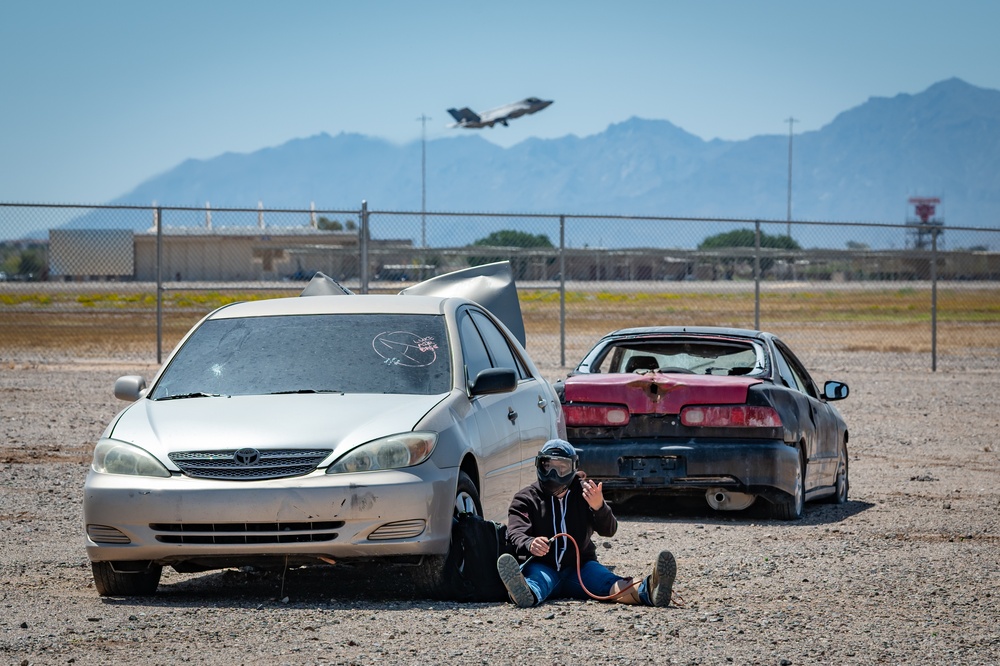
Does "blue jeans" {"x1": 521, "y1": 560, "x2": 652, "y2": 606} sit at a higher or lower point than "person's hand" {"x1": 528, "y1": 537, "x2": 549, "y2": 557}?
lower

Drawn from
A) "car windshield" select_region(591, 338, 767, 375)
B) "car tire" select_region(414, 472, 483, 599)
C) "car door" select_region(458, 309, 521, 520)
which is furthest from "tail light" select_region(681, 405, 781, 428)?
"car tire" select_region(414, 472, 483, 599)

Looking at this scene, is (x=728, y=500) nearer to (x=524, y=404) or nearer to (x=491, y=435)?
(x=524, y=404)

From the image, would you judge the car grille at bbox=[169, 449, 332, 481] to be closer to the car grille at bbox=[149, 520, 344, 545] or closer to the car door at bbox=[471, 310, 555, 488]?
the car grille at bbox=[149, 520, 344, 545]

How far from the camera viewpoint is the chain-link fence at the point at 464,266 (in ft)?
71.1

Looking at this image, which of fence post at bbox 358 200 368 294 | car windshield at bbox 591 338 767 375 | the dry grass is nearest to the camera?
car windshield at bbox 591 338 767 375

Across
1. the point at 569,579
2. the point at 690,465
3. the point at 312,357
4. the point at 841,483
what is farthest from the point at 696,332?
the point at 569,579

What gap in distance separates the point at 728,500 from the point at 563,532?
3.40 m

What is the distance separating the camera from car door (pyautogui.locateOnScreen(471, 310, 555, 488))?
7.75m

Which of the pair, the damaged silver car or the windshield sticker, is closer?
the damaged silver car

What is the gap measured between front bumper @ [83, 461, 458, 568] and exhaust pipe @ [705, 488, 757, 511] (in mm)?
3678

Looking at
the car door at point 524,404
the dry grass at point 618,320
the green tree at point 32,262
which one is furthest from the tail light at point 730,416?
the green tree at point 32,262

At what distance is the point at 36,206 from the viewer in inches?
762

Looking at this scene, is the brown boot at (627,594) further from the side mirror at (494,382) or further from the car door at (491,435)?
the side mirror at (494,382)

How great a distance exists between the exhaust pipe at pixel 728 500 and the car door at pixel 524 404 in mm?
1636
